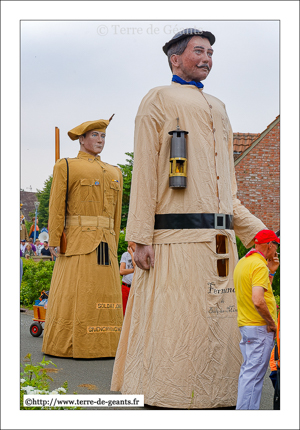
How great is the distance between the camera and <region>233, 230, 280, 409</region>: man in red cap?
4.59m

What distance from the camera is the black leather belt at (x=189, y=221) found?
4.92 metres

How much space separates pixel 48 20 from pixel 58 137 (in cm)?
200

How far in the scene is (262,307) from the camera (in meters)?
4.54

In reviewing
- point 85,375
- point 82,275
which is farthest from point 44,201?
point 85,375

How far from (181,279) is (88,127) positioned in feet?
9.64

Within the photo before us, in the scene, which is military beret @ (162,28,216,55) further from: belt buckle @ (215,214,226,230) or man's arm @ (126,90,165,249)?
belt buckle @ (215,214,226,230)

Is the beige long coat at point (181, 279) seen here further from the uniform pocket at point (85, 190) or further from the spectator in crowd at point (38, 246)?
the spectator in crowd at point (38, 246)

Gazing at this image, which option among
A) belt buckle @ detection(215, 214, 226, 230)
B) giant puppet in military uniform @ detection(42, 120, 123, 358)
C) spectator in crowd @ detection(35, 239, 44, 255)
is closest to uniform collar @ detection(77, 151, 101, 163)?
giant puppet in military uniform @ detection(42, 120, 123, 358)

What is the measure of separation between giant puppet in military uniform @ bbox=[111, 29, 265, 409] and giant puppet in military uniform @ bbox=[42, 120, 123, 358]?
2.00 m

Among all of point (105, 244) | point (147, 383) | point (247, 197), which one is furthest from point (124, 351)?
point (247, 197)

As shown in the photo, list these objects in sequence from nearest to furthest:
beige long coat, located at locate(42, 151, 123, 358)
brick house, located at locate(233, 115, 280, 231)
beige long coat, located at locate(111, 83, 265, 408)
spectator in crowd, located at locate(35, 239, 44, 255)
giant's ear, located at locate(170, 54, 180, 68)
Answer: beige long coat, located at locate(111, 83, 265, 408), giant's ear, located at locate(170, 54, 180, 68), beige long coat, located at locate(42, 151, 123, 358), brick house, located at locate(233, 115, 280, 231), spectator in crowd, located at locate(35, 239, 44, 255)

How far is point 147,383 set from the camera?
484cm

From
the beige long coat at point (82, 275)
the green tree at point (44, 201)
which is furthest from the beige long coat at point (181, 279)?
the beige long coat at point (82, 275)

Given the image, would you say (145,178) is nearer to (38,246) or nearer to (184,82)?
(184,82)
